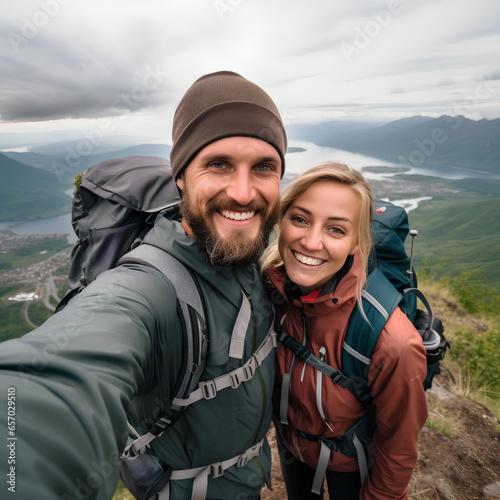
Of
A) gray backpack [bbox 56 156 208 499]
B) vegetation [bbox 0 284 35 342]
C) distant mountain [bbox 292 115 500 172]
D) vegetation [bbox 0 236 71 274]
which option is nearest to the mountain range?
distant mountain [bbox 292 115 500 172]

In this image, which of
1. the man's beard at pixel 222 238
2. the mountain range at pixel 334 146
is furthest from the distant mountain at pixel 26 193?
the man's beard at pixel 222 238

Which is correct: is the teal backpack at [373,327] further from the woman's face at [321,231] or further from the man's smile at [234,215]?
the man's smile at [234,215]

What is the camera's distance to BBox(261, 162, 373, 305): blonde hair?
1983 millimetres

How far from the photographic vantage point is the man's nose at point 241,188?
1585mm

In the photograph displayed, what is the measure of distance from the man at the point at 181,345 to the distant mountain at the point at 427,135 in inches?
4613

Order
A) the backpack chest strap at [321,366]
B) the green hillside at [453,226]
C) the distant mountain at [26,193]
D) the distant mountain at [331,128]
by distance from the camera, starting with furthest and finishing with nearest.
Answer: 1. the distant mountain at [331,128]
2. the distant mountain at [26,193]
3. the green hillside at [453,226]
4. the backpack chest strap at [321,366]

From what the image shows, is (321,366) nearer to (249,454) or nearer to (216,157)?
(249,454)

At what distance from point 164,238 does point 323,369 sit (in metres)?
1.35

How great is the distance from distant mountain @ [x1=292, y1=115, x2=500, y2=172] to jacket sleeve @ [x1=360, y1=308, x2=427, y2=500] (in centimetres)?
11691

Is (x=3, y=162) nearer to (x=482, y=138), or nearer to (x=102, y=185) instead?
(x=102, y=185)

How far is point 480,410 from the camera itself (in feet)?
15.8

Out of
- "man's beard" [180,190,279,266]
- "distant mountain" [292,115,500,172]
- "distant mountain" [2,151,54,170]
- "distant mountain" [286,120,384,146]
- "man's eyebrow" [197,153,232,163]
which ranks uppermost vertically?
"distant mountain" [286,120,384,146]

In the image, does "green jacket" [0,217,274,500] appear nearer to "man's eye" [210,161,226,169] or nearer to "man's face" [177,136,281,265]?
"man's face" [177,136,281,265]

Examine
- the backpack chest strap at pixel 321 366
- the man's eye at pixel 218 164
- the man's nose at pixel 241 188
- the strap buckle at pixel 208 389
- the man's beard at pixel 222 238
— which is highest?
the man's eye at pixel 218 164
